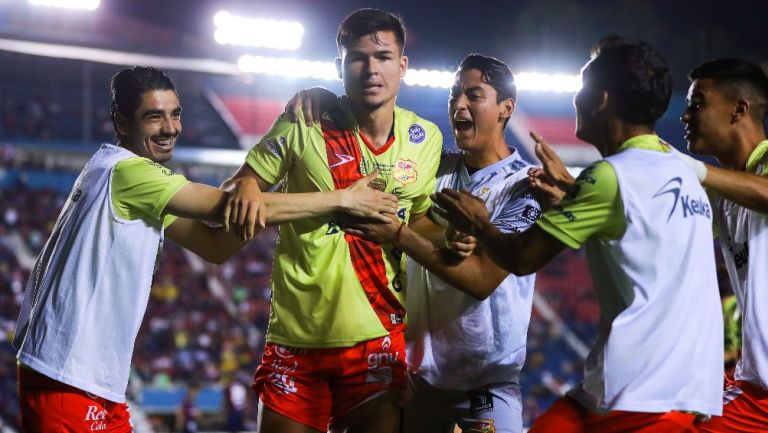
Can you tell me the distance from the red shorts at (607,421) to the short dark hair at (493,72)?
206 centimetres

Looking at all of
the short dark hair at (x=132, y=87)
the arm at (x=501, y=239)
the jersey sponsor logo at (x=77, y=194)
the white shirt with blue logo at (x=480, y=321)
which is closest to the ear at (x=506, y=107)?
the white shirt with blue logo at (x=480, y=321)

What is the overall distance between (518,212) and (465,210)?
3.07 feet

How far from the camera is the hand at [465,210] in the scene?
3.60m

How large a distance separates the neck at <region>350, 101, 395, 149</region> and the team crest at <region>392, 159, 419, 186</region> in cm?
14

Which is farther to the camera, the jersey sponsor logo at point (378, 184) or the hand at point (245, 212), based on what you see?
the jersey sponsor logo at point (378, 184)

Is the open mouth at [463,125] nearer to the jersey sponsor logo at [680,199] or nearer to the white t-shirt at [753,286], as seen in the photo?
the white t-shirt at [753,286]

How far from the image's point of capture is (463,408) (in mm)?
4641

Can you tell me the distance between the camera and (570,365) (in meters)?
22.6

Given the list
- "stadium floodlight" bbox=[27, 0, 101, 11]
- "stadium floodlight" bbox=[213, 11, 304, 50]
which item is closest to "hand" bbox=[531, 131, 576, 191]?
"stadium floodlight" bbox=[27, 0, 101, 11]

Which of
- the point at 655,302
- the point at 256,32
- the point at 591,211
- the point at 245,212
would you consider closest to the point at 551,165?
the point at 591,211

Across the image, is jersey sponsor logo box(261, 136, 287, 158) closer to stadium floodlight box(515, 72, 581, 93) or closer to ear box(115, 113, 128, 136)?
ear box(115, 113, 128, 136)

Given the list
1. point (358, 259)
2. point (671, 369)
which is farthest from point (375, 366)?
point (671, 369)

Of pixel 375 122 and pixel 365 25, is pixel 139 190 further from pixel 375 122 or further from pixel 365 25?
pixel 365 25

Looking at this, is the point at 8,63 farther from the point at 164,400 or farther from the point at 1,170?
the point at 164,400
